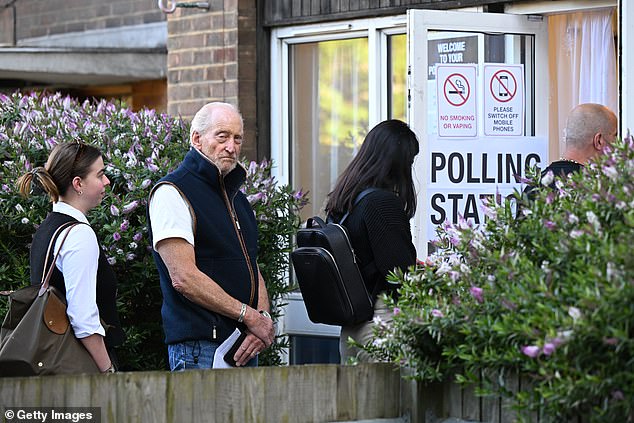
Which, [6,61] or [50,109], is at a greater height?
[6,61]

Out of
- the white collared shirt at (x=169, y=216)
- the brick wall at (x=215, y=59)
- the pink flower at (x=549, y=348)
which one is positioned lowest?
the pink flower at (x=549, y=348)

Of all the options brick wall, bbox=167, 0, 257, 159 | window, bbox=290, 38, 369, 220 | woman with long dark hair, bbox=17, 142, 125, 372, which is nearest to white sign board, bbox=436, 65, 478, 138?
window, bbox=290, 38, 369, 220

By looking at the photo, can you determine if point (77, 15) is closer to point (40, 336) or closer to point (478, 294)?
point (40, 336)

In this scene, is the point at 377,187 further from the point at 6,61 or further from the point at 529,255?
the point at 6,61

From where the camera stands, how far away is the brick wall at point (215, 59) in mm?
8641

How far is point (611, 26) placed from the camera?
7.78 meters

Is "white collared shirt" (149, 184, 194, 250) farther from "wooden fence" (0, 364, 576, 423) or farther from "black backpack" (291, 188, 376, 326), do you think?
"wooden fence" (0, 364, 576, 423)

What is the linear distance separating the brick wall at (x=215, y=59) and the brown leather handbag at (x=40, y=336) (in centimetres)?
439

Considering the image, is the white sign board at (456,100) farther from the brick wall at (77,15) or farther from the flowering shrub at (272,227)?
the brick wall at (77,15)

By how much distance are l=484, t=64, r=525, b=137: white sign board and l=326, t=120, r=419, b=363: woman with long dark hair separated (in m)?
1.81

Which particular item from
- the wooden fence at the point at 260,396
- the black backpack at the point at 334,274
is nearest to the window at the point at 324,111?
the black backpack at the point at 334,274

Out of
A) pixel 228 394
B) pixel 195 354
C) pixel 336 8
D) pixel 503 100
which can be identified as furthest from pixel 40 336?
pixel 336 8

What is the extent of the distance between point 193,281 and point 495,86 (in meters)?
3.06

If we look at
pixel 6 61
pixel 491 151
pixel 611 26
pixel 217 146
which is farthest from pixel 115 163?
pixel 6 61
